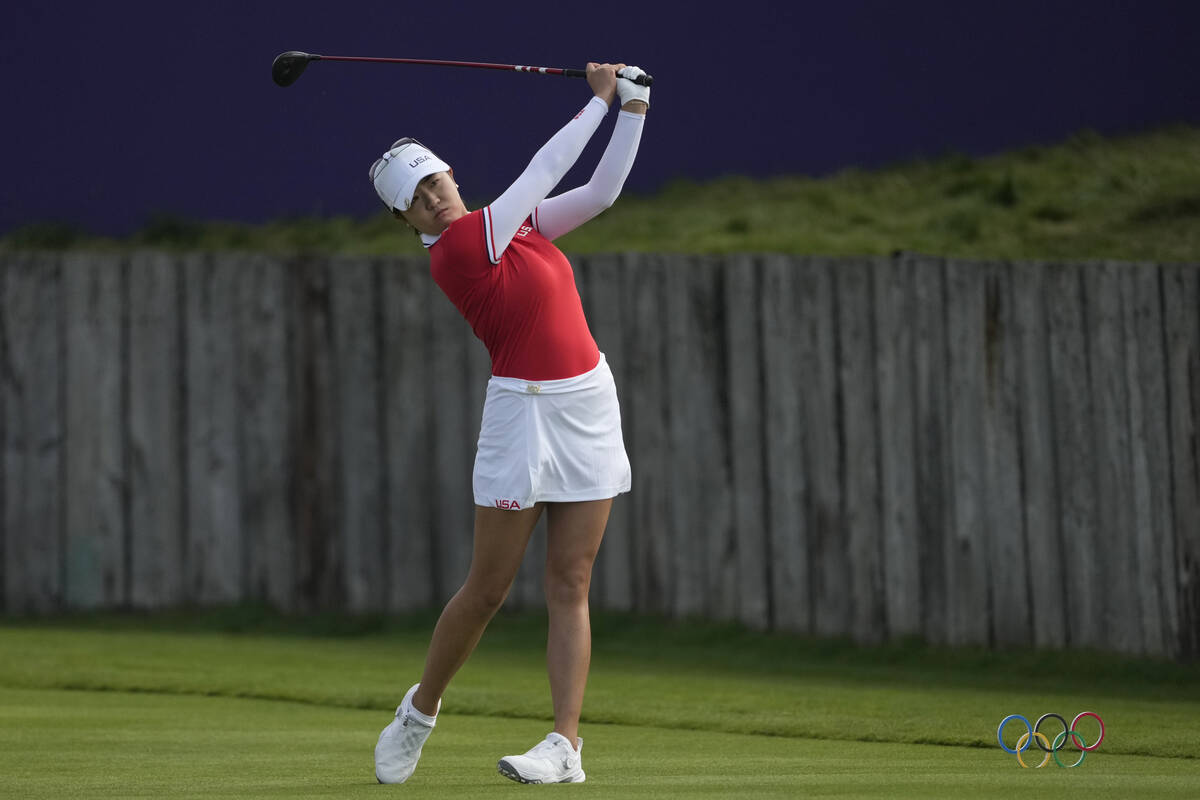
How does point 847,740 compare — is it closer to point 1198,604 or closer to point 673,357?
point 1198,604

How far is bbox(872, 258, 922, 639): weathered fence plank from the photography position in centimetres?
794

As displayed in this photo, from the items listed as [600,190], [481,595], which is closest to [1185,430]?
[600,190]

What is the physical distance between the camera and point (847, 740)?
A: 5.24 metres

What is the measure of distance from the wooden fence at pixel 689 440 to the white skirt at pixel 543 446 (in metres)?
4.09

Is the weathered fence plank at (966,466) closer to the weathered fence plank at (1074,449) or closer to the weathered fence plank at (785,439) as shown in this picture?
the weathered fence plank at (1074,449)

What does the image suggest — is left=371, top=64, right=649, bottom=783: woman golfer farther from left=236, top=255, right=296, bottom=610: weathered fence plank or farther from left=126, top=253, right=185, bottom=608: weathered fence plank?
left=126, top=253, right=185, bottom=608: weathered fence plank

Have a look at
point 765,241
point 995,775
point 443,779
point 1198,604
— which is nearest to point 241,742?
point 443,779

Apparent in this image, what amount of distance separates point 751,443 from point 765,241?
113 inches

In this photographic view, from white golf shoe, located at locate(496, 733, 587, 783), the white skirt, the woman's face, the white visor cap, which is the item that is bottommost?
white golf shoe, located at locate(496, 733, 587, 783)

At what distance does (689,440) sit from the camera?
8.45 meters

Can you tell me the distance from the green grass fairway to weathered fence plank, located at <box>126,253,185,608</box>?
11.6 inches

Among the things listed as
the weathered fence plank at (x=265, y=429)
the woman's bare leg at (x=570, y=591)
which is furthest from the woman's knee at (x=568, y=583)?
the weathered fence plank at (x=265, y=429)

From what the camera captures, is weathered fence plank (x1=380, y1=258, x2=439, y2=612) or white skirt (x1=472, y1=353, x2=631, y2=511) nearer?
white skirt (x1=472, y1=353, x2=631, y2=511)

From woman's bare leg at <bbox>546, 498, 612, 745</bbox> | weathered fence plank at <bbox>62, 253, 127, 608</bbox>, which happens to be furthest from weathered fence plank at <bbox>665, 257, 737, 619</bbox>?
woman's bare leg at <bbox>546, 498, 612, 745</bbox>
